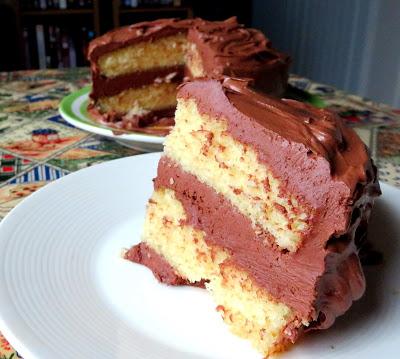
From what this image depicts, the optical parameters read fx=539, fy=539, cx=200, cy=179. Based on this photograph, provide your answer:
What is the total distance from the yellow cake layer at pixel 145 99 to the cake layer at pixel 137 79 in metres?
0.02

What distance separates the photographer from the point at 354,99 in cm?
298

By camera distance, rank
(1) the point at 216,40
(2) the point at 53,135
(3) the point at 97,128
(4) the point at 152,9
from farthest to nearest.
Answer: (4) the point at 152,9
(1) the point at 216,40
(2) the point at 53,135
(3) the point at 97,128

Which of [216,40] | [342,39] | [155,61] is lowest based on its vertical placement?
[342,39]

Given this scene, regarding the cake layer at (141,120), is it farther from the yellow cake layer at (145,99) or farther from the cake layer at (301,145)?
the cake layer at (301,145)

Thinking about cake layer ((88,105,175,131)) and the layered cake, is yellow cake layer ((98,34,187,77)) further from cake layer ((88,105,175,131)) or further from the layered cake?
cake layer ((88,105,175,131))

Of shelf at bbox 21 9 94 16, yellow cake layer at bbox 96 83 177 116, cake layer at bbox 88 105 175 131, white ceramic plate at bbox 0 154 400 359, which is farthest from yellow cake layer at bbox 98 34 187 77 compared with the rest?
shelf at bbox 21 9 94 16

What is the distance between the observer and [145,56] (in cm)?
287

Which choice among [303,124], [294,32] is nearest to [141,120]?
[303,124]

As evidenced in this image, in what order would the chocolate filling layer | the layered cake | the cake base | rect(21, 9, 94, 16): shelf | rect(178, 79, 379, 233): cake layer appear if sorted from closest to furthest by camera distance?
1. rect(178, 79, 379, 233): cake layer
2. the cake base
3. the chocolate filling layer
4. the layered cake
5. rect(21, 9, 94, 16): shelf

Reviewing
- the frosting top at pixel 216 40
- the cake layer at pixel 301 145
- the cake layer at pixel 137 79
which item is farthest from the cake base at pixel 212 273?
the cake layer at pixel 137 79

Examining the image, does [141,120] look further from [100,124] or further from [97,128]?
[97,128]

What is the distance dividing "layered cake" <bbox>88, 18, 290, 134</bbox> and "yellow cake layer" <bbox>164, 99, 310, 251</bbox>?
1.19m

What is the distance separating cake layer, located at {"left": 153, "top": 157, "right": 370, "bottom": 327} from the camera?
1.02m

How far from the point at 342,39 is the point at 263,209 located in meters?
4.45
